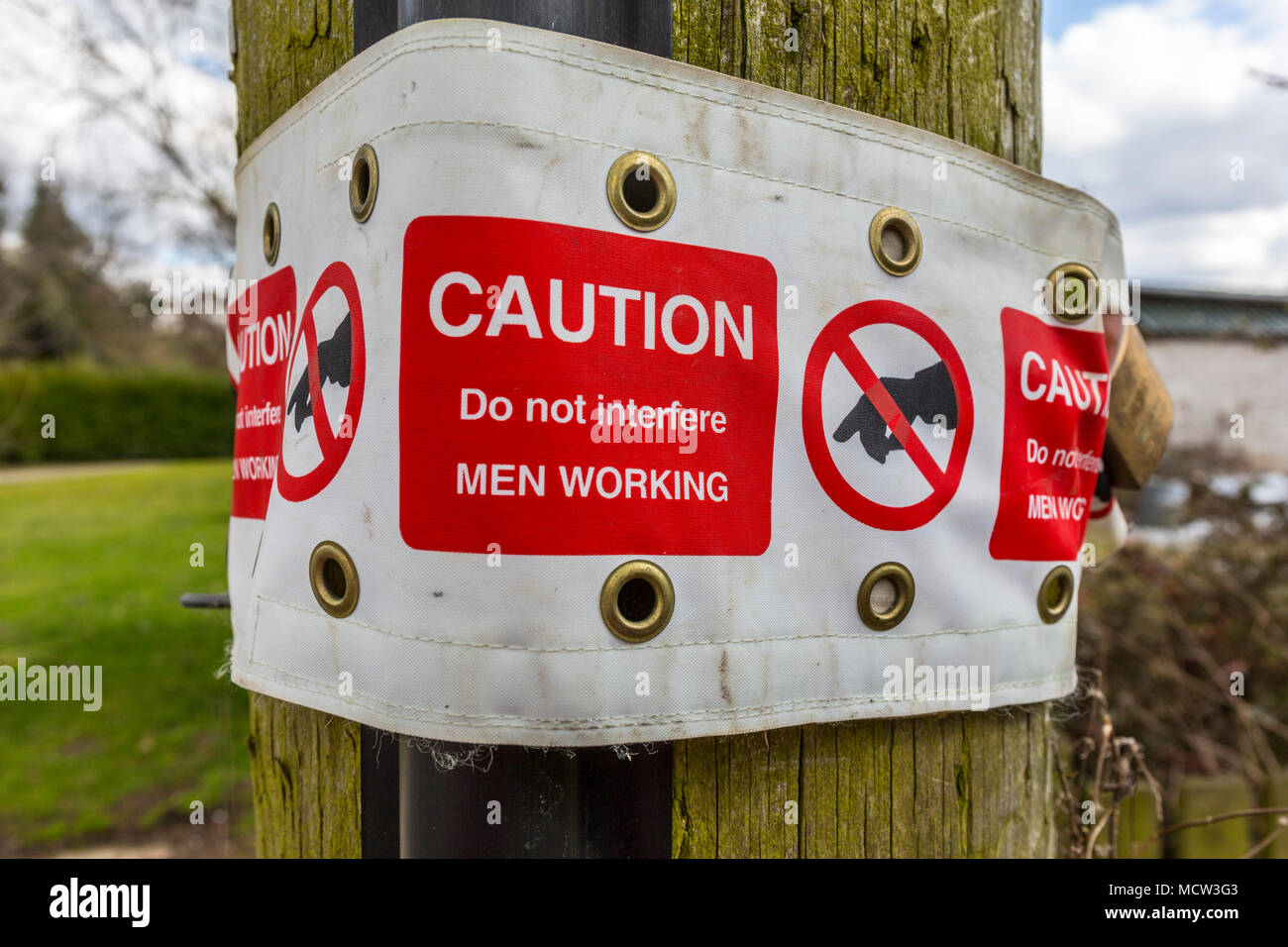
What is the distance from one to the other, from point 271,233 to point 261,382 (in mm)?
199

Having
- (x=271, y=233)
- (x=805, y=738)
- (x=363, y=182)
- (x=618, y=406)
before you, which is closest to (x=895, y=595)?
(x=805, y=738)

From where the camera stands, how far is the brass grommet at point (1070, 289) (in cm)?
132

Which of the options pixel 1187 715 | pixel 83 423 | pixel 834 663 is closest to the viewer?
pixel 834 663

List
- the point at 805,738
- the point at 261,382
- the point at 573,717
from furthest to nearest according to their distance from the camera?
the point at 261,382 < the point at 805,738 < the point at 573,717

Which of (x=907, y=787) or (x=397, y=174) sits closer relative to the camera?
(x=397, y=174)

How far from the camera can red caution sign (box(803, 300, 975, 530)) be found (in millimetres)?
1093

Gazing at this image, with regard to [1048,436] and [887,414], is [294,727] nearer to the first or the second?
[887,414]

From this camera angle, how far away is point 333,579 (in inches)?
40.4

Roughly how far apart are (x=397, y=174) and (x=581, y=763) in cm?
66

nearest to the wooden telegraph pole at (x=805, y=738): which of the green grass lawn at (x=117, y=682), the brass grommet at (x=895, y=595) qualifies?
the brass grommet at (x=895, y=595)

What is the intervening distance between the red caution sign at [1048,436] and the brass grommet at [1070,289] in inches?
0.9

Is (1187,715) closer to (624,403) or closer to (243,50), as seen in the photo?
(624,403)

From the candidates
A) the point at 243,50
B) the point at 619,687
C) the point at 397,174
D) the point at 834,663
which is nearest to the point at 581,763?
the point at 619,687
